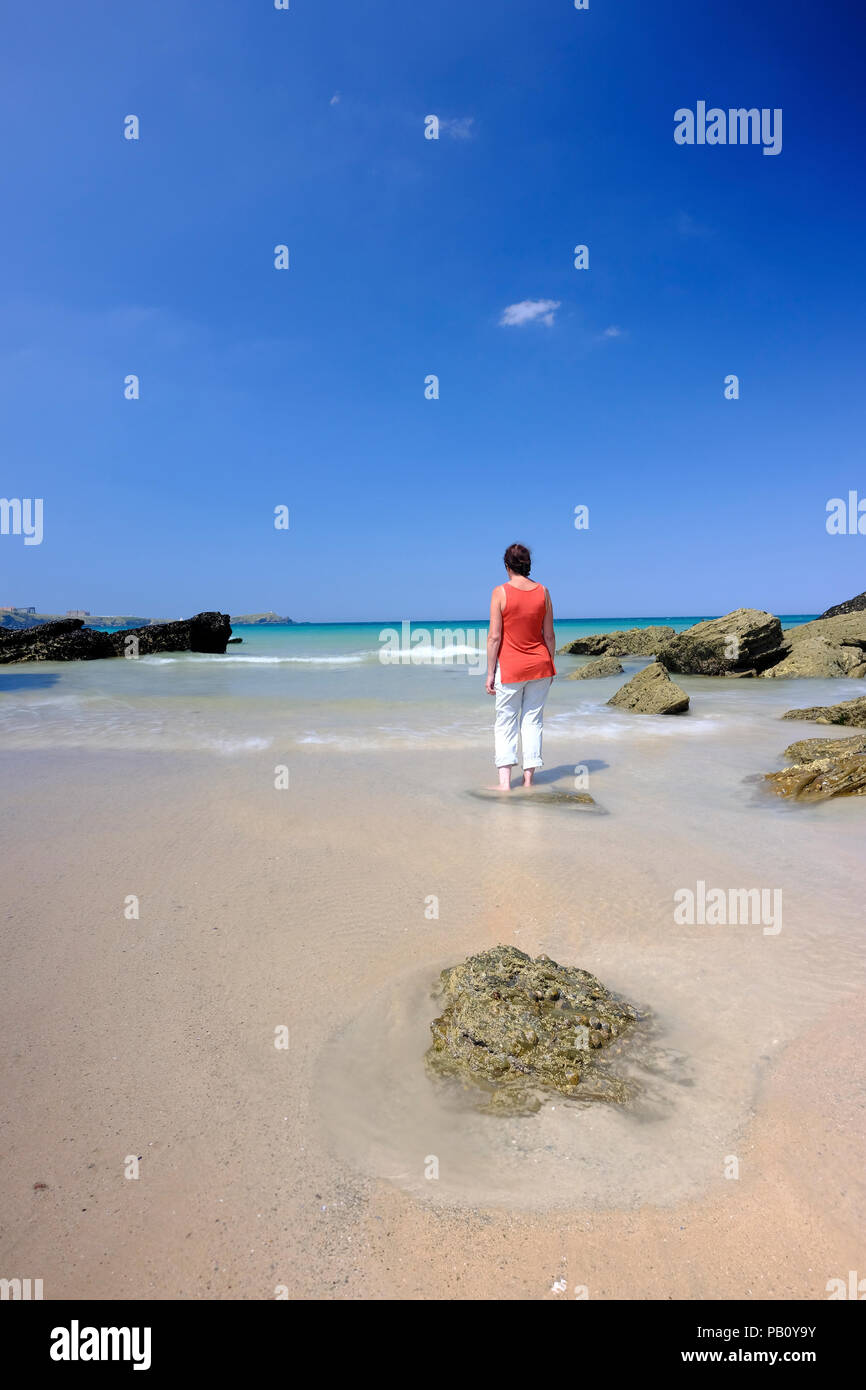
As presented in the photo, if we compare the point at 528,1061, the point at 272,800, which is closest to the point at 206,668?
the point at 272,800

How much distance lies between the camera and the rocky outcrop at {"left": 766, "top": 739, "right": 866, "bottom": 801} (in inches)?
222

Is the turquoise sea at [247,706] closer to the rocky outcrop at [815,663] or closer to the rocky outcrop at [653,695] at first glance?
the rocky outcrop at [653,695]

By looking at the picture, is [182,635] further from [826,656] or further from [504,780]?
[504,780]

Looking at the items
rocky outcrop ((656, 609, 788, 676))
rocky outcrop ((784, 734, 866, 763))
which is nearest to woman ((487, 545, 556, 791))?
rocky outcrop ((784, 734, 866, 763))

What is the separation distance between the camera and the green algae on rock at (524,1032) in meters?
2.15

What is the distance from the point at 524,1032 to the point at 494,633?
410 cm

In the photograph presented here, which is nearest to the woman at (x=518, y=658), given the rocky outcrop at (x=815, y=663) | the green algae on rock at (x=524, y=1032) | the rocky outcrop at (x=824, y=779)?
the rocky outcrop at (x=824, y=779)

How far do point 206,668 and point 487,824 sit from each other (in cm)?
1847

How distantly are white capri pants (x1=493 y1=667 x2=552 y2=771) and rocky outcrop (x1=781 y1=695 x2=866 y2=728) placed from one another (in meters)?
5.39

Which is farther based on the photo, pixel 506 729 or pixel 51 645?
pixel 51 645

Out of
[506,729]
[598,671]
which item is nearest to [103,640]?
[598,671]

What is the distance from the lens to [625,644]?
27406mm
